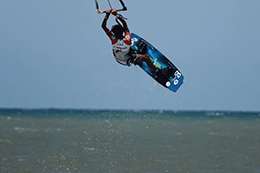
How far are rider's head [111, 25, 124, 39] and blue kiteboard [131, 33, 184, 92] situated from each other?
1933mm

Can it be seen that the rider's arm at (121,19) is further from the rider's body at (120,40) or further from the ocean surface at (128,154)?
the ocean surface at (128,154)

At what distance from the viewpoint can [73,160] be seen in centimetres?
1539

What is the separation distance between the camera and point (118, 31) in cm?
1127

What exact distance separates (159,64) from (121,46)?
7.83ft

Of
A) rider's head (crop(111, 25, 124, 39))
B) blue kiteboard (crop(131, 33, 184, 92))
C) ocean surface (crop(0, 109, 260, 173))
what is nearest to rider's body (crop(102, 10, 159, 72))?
rider's head (crop(111, 25, 124, 39))

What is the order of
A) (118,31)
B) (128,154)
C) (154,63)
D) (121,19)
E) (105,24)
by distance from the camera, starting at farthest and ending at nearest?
(128,154)
(154,63)
(118,31)
(105,24)
(121,19)

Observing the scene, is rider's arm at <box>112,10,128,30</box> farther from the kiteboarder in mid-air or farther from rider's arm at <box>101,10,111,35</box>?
the kiteboarder in mid-air

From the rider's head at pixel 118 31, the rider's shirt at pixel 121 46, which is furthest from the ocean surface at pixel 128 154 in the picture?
the rider's head at pixel 118 31

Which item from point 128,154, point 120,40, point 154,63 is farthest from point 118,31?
point 128,154

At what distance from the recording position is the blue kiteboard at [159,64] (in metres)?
13.2

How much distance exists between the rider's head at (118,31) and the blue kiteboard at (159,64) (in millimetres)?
1933

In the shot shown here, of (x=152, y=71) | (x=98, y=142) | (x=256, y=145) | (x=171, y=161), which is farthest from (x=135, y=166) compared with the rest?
(x=256, y=145)

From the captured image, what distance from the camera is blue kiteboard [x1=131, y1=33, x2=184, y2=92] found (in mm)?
13250

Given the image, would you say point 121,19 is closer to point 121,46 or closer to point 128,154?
point 121,46
